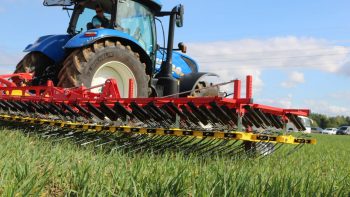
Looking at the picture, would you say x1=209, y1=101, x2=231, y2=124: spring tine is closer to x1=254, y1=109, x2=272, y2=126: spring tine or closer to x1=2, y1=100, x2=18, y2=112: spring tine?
x1=254, y1=109, x2=272, y2=126: spring tine

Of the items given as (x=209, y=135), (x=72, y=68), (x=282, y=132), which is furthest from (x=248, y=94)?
(x=72, y=68)

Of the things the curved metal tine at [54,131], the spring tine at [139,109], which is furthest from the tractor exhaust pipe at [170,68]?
the spring tine at [139,109]

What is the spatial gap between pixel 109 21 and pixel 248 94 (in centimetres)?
311

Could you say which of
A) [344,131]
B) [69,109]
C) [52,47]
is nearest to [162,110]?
[69,109]

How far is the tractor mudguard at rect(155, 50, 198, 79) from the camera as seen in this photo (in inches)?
274

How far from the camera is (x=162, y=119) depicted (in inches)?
162

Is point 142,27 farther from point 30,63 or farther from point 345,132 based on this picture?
point 345,132

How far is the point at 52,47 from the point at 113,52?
4.51 ft

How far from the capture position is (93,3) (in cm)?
663

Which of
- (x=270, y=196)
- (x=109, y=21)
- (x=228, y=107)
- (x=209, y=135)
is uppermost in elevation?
(x=109, y=21)

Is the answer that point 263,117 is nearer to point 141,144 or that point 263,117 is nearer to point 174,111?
point 174,111

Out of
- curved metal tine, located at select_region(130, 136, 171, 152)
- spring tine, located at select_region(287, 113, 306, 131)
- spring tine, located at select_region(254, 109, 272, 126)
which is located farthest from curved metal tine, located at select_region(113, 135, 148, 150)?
spring tine, located at select_region(287, 113, 306, 131)

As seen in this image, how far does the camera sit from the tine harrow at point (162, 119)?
367 cm

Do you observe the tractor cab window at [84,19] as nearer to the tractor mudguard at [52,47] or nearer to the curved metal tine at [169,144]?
the tractor mudguard at [52,47]
